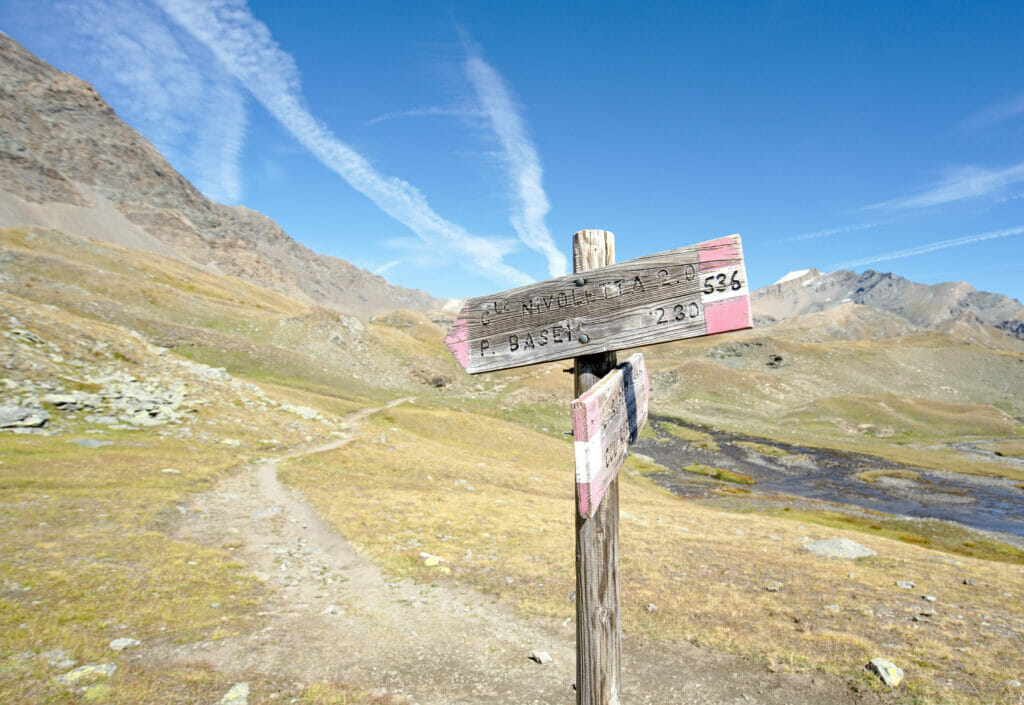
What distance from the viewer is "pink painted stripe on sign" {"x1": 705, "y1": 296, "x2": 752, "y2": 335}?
12.4ft

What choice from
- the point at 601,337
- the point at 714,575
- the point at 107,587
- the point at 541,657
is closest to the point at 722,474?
the point at 714,575

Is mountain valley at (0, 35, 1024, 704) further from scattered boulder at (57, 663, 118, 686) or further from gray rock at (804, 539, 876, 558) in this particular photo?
gray rock at (804, 539, 876, 558)

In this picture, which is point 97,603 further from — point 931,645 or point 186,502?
point 931,645

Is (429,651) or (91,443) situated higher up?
(91,443)

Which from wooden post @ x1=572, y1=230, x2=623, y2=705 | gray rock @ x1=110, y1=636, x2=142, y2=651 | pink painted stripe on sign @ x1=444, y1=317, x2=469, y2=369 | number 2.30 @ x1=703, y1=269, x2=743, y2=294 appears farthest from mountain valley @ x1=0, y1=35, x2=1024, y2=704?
number 2.30 @ x1=703, y1=269, x2=743, y2=294

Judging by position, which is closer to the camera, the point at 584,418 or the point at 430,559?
the point at 584,418

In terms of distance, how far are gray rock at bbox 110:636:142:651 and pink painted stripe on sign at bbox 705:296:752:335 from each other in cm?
1185

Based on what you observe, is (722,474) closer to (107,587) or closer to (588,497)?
(107,587)

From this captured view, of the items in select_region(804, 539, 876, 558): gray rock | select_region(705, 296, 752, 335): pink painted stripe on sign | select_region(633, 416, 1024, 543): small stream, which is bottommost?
select_region(633, 416, 1024, 543): small stream

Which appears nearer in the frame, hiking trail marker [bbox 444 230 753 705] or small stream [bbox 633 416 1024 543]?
hiking trail marker [bbox 444 230 753 705]

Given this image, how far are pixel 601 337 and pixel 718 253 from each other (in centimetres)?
122

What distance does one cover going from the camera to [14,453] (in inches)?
789

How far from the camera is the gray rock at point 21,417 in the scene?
23312 millimetres

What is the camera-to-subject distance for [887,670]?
9492mm
